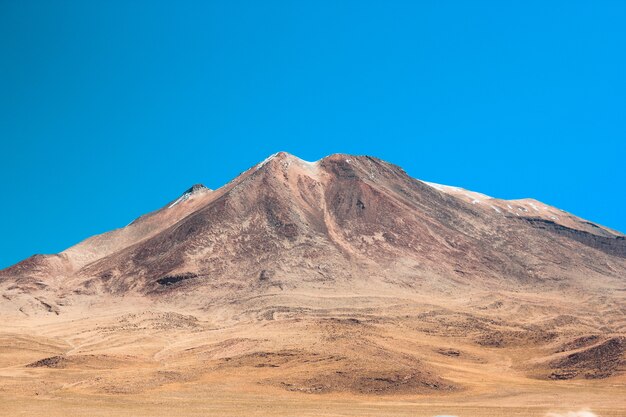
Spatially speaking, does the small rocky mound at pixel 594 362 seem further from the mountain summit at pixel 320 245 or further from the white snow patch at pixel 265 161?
the white snow patch at pixel 265 161

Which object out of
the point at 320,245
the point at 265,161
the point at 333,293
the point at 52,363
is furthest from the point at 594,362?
the point at 265,161

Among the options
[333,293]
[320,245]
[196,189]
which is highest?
[196,189]

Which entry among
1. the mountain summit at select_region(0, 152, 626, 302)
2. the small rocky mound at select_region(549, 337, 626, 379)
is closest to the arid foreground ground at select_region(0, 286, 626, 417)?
the small rocky mound at select_region(549, 337, 626, 379)

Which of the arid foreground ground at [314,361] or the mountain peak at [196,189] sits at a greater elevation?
the mountain peak at [196,189]

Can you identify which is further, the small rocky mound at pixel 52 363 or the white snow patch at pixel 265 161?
the white snow patch at pixel 265 161

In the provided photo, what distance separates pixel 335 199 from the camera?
6053 inches

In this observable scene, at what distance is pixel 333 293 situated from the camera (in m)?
112

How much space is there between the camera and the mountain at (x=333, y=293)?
6438 centimetres

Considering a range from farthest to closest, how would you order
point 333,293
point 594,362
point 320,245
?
point 320,245, point 333,293, point 594,362

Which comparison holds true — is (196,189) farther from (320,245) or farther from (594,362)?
(594,362)

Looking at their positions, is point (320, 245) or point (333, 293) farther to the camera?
point (320, 245)

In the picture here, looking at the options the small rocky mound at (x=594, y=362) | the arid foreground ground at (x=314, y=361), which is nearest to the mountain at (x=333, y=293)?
the small rocky mound at (x=594, y=362)

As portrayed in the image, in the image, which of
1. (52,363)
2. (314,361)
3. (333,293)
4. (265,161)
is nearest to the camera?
(314,361)

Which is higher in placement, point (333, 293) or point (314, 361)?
point (333, 293)
